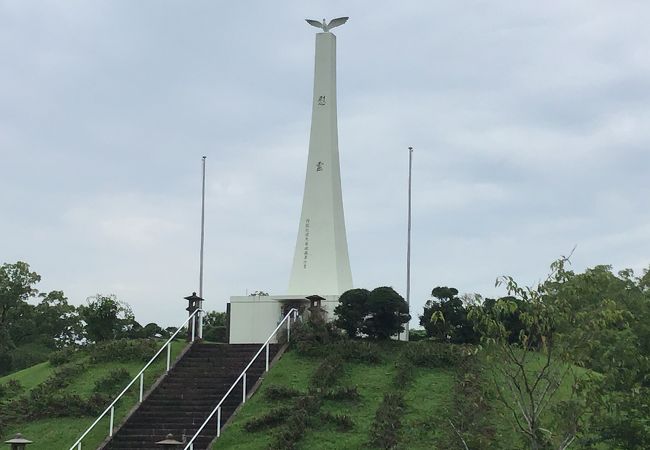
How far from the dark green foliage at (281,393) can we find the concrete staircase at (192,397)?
824 mm

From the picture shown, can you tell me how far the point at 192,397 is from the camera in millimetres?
26047

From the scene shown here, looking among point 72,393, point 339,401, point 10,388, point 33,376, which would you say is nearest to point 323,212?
point 339,401

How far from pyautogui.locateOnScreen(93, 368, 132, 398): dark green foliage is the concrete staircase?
3.83ft

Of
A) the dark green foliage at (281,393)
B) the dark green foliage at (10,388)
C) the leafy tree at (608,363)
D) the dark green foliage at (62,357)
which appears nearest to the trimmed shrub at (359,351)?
the dark green foliage at (281,393)

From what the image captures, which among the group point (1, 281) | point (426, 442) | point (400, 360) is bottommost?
point (426, 442)

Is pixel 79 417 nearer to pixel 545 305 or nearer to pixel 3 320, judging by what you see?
pixel 545 305

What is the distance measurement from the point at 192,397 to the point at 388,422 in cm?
585

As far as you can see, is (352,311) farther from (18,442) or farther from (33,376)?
(18,442)

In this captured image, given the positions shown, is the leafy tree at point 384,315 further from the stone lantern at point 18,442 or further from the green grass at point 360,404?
the stone lantern at point 18,442

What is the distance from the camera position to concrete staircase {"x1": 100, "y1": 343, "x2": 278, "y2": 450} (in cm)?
2384

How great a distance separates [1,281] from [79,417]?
22911 millimetres

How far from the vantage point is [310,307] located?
30.6 meters

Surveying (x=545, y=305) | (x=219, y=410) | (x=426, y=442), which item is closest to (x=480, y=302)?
(x=545, y=305)

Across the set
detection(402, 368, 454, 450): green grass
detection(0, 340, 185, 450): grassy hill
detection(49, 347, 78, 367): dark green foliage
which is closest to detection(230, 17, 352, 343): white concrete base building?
detection(0, 340, 185, 450): grassy hill
